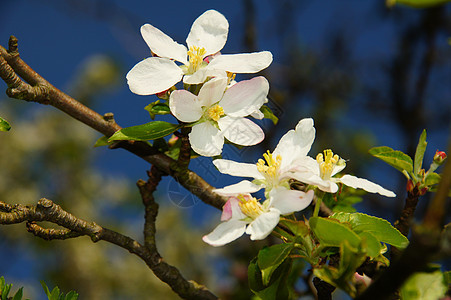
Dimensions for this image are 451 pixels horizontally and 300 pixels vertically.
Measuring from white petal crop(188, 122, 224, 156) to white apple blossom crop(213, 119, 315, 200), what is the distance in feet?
0.22

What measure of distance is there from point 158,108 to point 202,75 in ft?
0.50

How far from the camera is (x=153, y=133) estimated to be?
3.02ft

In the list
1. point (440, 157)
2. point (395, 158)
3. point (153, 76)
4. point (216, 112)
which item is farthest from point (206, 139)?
point (440, 157)

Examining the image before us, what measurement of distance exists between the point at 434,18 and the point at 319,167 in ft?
11.1

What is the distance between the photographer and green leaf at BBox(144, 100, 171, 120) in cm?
94

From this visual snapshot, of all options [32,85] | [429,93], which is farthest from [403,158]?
[429,93]

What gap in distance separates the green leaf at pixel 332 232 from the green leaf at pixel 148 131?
1.21ft

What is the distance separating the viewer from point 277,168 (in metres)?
0.77

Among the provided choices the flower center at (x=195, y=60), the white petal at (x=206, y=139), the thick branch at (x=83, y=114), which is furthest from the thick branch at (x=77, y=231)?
the flower center at (x=195, y=60)

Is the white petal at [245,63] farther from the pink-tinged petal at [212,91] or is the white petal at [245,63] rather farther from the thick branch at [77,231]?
the thick branch at [77,231]

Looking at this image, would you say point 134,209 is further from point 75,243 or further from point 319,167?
point 319,167

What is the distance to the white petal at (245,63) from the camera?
0.86m

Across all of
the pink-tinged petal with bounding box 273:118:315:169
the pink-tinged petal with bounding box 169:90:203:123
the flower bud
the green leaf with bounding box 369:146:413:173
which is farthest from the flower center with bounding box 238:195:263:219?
the flower bud

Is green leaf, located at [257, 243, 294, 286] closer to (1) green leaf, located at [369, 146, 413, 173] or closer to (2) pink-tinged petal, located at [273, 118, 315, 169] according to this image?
(2) pink-tinged petal, located at [273, 118, 315, 169]
